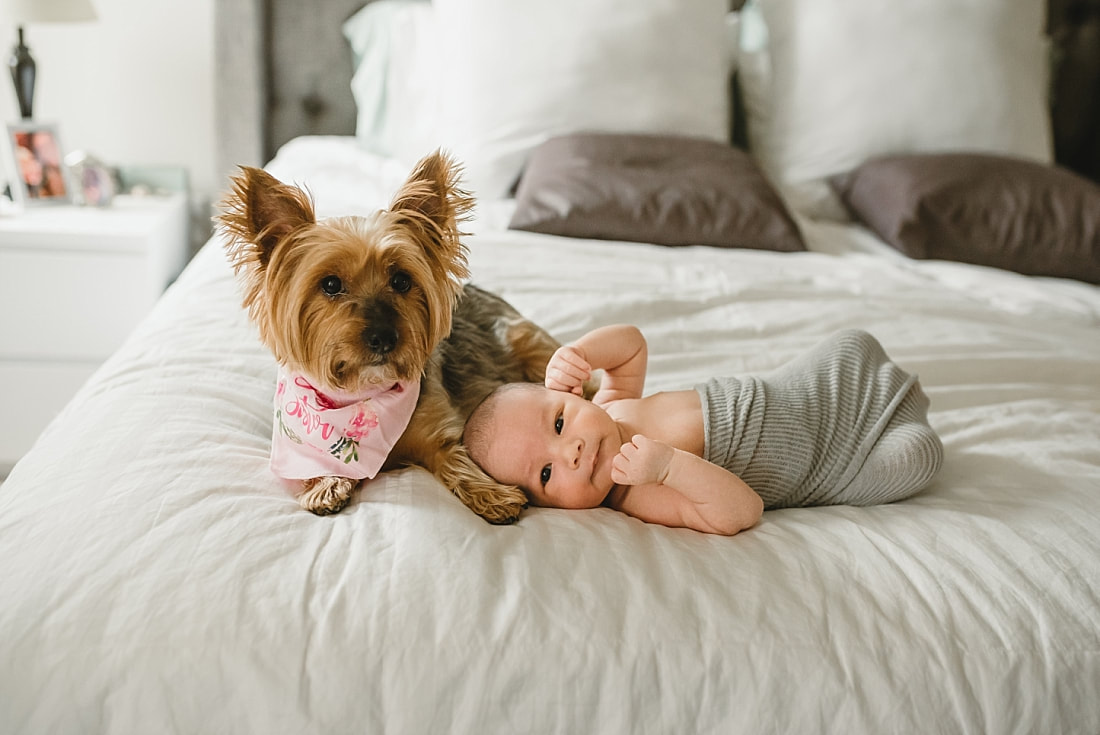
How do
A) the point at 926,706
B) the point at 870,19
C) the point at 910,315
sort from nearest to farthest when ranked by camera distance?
the point at 926,706
the point at 910,315
the point at 870,19

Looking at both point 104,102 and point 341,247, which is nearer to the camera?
point 341,247

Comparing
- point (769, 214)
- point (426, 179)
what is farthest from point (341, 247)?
point (769, 214)

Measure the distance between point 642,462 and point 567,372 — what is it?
0.21 metres

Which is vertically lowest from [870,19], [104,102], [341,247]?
[104,102]

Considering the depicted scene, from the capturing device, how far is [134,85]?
286 centimetres

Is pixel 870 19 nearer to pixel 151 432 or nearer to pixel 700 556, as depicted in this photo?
pixel 700 556

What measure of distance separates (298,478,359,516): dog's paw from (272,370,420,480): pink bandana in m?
0.01

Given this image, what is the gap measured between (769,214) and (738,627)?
1523mm

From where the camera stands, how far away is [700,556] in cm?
100

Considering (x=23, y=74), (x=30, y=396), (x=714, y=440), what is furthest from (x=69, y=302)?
(x=714, y=440)

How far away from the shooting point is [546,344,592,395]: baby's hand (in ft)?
4.04

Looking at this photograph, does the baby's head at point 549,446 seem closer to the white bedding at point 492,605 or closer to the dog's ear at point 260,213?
the white bedding at point 492,605

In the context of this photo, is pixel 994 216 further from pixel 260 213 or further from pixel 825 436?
pixel 260 213

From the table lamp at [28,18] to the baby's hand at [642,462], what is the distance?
217cm
